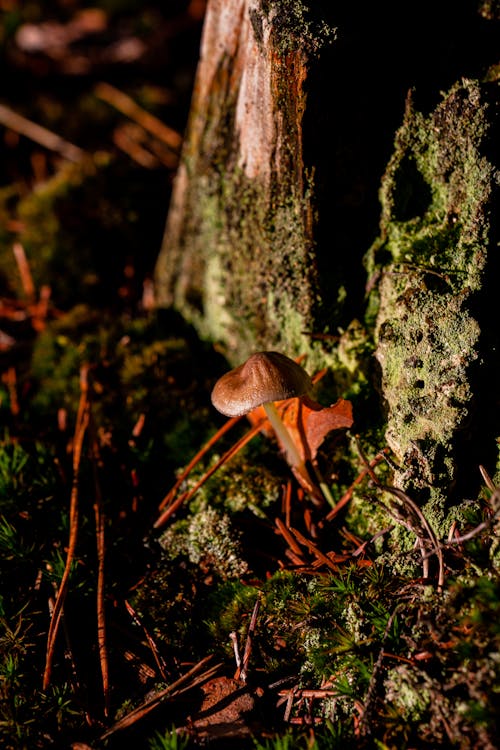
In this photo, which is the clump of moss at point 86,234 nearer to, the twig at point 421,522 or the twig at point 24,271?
the twig at point 24,271

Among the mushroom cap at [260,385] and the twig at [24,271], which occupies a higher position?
the twig at [24,271]

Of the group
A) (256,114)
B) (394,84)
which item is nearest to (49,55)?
(256,114)

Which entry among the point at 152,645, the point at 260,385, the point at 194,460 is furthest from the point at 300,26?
the point at 152,645

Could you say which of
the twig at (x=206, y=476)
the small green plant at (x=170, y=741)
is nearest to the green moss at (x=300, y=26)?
the twig at (x=206, y=476)

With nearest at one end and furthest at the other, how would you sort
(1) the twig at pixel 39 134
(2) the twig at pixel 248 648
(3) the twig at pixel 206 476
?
(2) the twig at pixel 248 648, (3) the twig at pixel 206 476, (1) the twig at pixel 39 134

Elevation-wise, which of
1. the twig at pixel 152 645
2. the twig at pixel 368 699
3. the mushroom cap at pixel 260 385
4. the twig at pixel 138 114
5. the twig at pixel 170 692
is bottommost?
the twig at pixel 368 699

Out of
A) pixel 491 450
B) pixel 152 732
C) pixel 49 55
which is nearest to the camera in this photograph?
pixel 152 732

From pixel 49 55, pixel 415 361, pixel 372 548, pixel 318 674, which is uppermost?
pixel 49 55

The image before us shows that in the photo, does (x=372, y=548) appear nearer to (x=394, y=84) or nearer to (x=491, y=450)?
(x=491, y=450)
